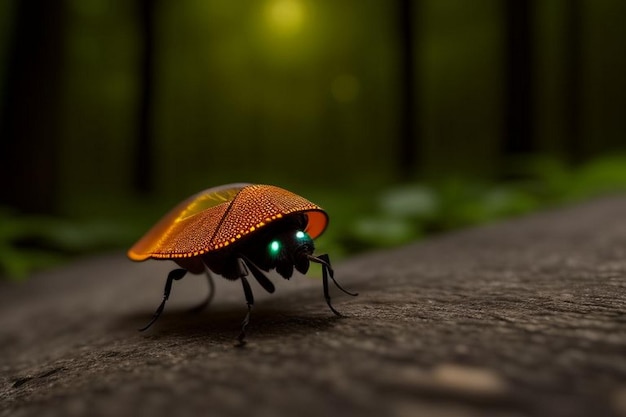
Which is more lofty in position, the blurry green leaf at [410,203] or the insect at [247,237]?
the blurry green leaf at [410,203]

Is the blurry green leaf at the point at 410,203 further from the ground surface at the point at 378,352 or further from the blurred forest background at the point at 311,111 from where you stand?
the ground surface at the point at 378,352

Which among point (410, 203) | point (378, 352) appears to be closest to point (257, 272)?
point (378, 352)

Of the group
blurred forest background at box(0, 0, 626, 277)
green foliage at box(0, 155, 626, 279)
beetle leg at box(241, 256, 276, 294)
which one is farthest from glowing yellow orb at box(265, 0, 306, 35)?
beetle leg at box(241, 256, 276, 294)

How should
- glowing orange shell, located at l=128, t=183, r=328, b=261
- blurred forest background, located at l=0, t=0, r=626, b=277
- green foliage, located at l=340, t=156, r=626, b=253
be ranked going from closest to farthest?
glowing orange shell, located at l=128, t=183, r=328, b=261
green foliage, located at l=340, t=156, r=626, b=253
blurred forest background, located at l=0, t=0, r=626, b=277

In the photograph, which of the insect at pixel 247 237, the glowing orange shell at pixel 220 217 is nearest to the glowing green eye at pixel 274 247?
the insect at pixel 247 237

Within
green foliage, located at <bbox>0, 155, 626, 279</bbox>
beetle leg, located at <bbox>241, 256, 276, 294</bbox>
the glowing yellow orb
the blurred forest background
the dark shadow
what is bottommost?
the dark shadow

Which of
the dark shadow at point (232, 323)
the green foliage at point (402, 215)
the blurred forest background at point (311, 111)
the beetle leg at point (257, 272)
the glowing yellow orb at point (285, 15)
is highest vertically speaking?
the glowing yellow orb at point (285, 15)

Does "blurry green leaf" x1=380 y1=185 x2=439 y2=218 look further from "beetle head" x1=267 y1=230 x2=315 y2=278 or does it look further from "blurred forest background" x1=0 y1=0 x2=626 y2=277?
"beetle head" x1=267 y1=230 x2=315 y2=278
